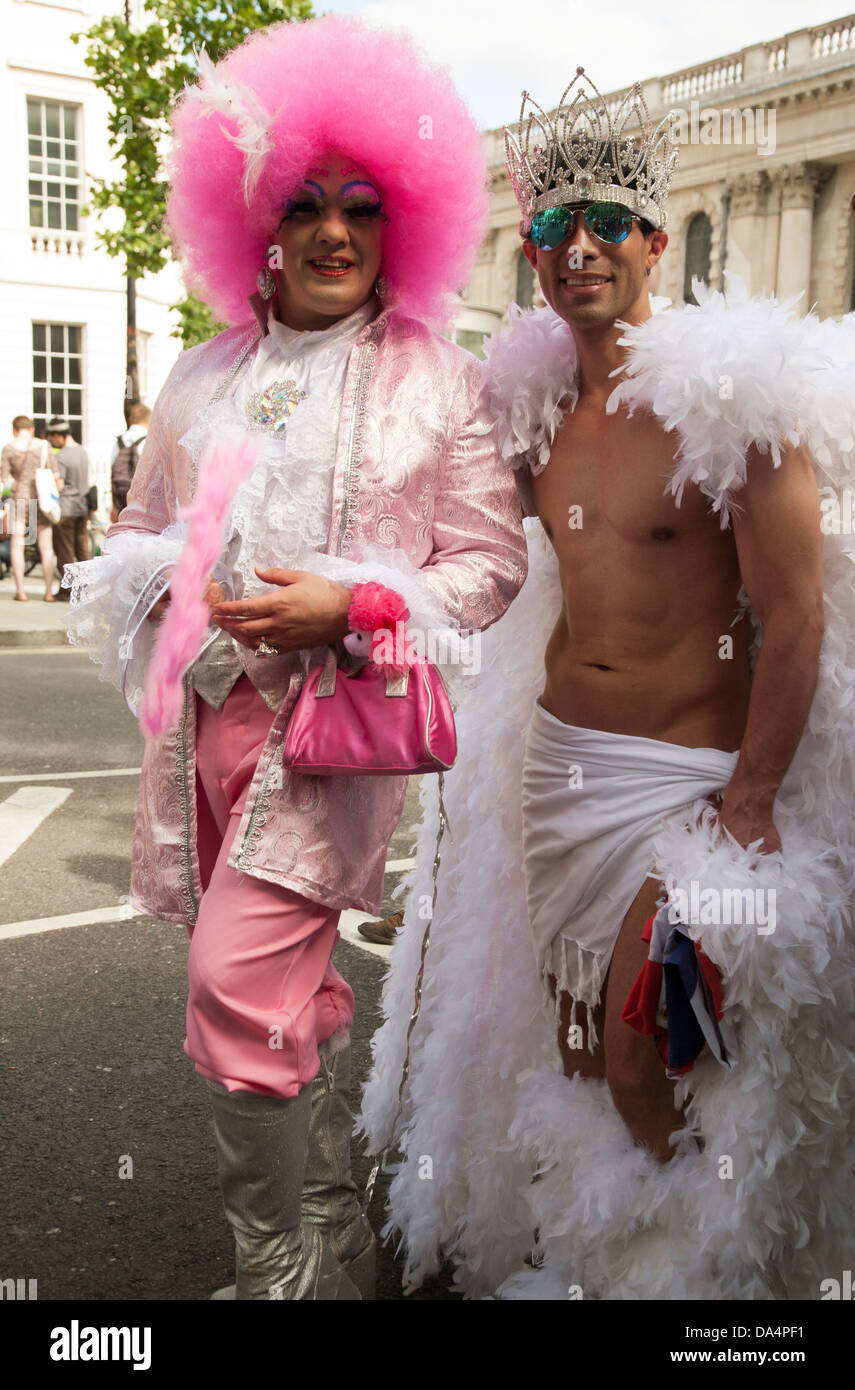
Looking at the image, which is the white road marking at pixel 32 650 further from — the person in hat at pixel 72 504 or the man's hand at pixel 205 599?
the man's hand at pixel 205 599

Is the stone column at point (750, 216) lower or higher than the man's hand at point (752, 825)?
higher

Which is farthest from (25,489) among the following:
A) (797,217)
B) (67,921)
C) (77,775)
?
(797,217)

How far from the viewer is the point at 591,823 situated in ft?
8.13

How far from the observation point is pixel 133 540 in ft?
7.88

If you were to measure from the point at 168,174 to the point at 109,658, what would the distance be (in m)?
1.02

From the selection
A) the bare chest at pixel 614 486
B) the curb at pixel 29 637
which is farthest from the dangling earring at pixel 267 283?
the curb at pixel 29 637

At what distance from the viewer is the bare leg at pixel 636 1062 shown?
7.84 ft

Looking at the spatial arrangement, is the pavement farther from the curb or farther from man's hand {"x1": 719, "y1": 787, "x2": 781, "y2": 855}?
man's hand {"x1": 719, "y1": 787, "x2": 781, "y2": 855}

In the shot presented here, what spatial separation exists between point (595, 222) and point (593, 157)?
0.13 meters

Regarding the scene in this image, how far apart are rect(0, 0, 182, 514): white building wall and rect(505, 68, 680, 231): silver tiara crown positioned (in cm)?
2193

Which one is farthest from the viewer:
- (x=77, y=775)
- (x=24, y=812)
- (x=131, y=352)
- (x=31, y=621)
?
(x=131, y=352)

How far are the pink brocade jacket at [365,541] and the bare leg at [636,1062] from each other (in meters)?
0.46

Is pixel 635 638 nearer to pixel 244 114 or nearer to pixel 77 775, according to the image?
pixel 244 114

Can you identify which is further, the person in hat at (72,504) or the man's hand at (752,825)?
the person in hat at (72,504)
